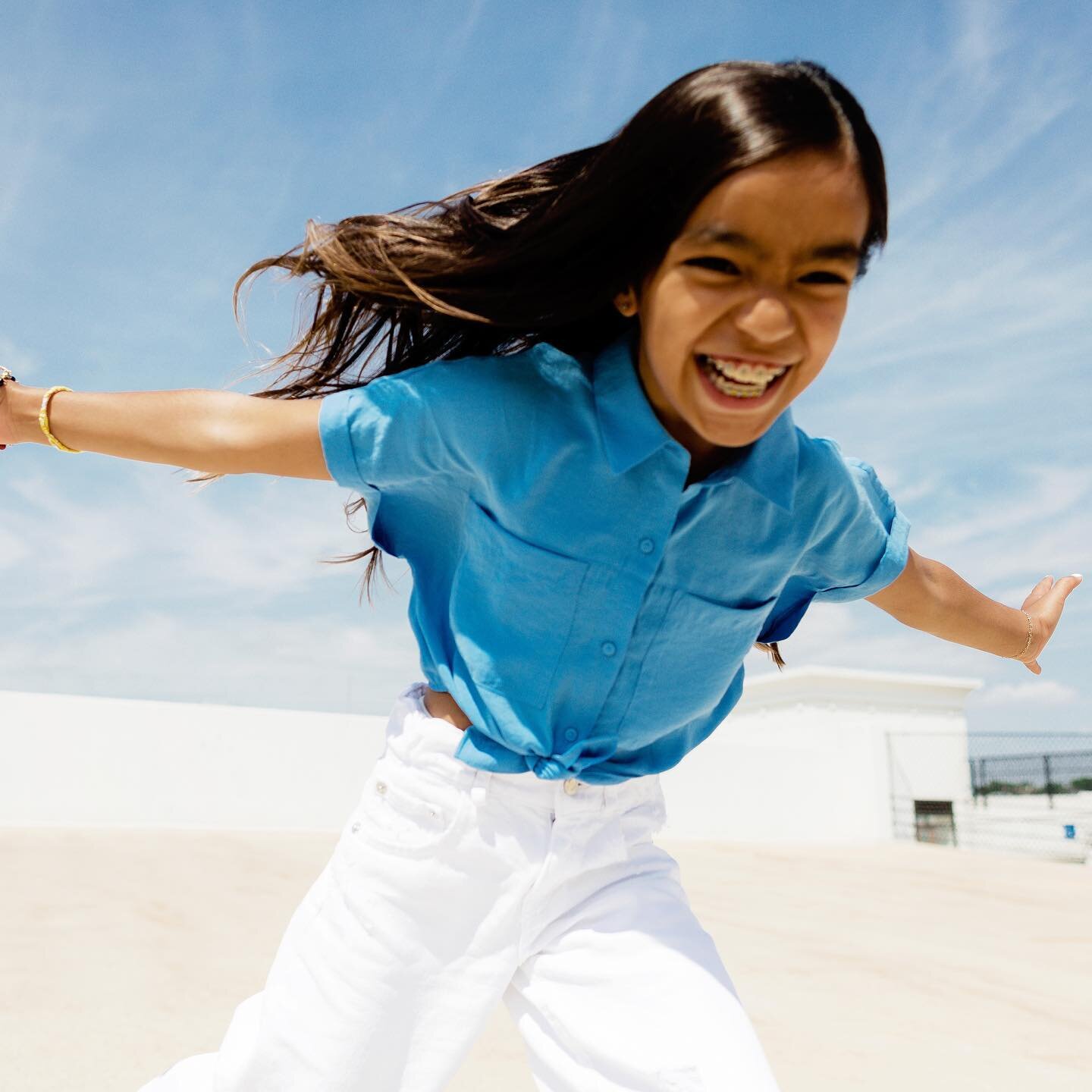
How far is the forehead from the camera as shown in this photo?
1.33m

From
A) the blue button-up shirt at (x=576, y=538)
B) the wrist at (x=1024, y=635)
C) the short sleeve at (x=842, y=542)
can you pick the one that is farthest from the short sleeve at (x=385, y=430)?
the wrist at (x=1024, y=635)

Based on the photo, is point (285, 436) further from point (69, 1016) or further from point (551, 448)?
point (69, 1016)

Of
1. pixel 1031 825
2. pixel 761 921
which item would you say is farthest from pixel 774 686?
pixel 761 921

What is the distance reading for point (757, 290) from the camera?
133cm

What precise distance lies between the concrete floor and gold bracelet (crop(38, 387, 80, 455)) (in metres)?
1.81

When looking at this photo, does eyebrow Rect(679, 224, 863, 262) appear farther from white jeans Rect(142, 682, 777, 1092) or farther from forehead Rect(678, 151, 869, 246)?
white jeans Rect(142, 682, 777, 1092)

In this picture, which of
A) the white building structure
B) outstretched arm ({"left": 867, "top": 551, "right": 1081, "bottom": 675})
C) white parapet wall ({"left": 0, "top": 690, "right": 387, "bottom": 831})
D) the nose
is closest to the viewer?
the nose

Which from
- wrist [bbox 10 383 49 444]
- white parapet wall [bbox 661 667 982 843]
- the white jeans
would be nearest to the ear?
the white jeans

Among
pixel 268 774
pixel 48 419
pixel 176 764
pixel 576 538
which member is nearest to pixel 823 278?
pixel 576 538

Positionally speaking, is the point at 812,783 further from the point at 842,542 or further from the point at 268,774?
the point at 842,542

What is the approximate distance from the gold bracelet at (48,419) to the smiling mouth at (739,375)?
86cm

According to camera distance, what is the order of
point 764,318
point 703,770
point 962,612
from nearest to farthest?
point 764,318 < point 962,612 < point 703,770

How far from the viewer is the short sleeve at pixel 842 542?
1.65 meters

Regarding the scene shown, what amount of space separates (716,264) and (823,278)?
13 cm
